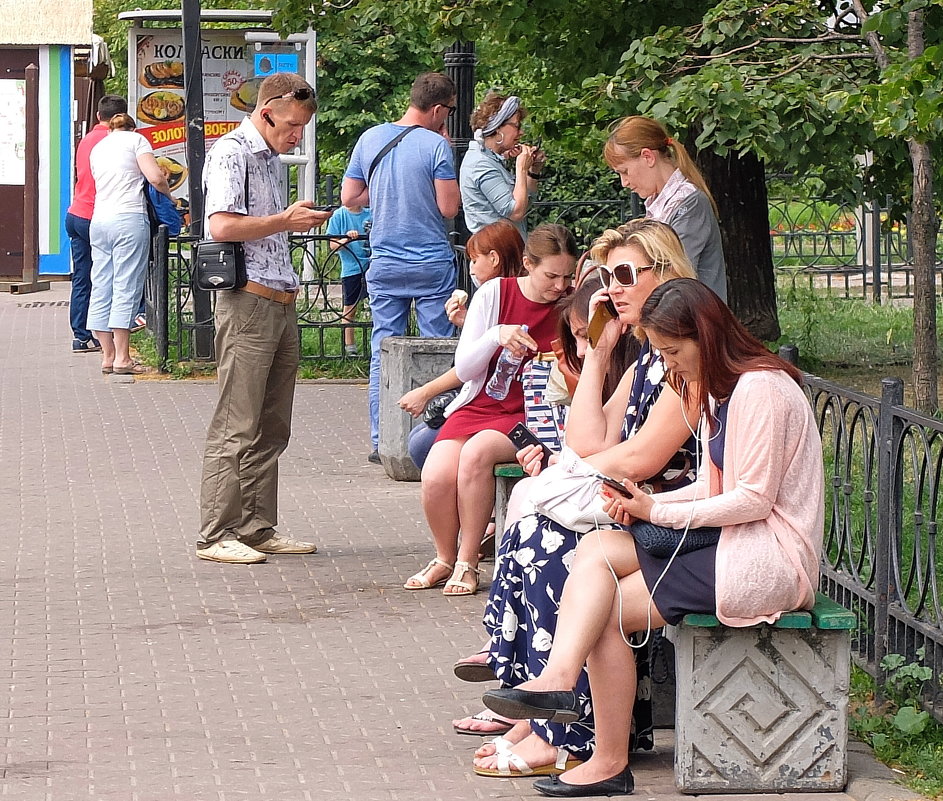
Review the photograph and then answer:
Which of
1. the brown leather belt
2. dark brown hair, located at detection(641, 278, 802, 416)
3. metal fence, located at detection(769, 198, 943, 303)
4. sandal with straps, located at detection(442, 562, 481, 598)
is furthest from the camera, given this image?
metal fence, located at detection(769, 198, 943, 303)

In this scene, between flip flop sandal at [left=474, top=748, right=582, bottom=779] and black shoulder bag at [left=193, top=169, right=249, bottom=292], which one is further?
black shoulder bag at [left=193, top=169, right=249, bottom=292]

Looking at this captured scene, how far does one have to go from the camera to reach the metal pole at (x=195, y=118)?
43.2 ft

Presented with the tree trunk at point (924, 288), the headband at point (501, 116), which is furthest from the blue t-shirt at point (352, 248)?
the tree trunk at point (924, 288)

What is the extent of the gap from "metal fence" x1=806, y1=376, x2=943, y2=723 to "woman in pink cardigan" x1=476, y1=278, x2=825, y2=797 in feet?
1.97

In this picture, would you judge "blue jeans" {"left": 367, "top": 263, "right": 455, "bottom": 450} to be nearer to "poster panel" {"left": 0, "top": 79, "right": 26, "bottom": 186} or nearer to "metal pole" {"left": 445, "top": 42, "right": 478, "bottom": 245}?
"metal pole" {"left": 445, "top": 42, "right": 478, "bottom": 245}

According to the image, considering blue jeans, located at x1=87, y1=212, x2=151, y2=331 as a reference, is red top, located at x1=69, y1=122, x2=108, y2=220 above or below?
above

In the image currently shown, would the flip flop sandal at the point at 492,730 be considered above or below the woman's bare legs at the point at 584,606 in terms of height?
below

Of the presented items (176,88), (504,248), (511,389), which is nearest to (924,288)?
(504,248)

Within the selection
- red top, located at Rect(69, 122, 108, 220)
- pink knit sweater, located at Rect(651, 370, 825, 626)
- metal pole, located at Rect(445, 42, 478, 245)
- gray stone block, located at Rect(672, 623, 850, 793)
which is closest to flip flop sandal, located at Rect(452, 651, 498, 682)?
gray stone block, located at Rect(672, 623, 850, 793)

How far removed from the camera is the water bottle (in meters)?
6.61

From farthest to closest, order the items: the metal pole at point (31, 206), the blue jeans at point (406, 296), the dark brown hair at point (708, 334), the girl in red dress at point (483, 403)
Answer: the metal pole at point (31, 206) → the blue jeans at point (406, 296) → the girl in red dress at point (483, 403) → the dark brown hair at point (708, 334)

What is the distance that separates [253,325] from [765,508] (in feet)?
10.7

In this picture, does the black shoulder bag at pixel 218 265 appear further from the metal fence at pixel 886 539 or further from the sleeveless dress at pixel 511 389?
the metal fence at pixel 886 539

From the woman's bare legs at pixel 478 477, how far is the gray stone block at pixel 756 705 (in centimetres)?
209
